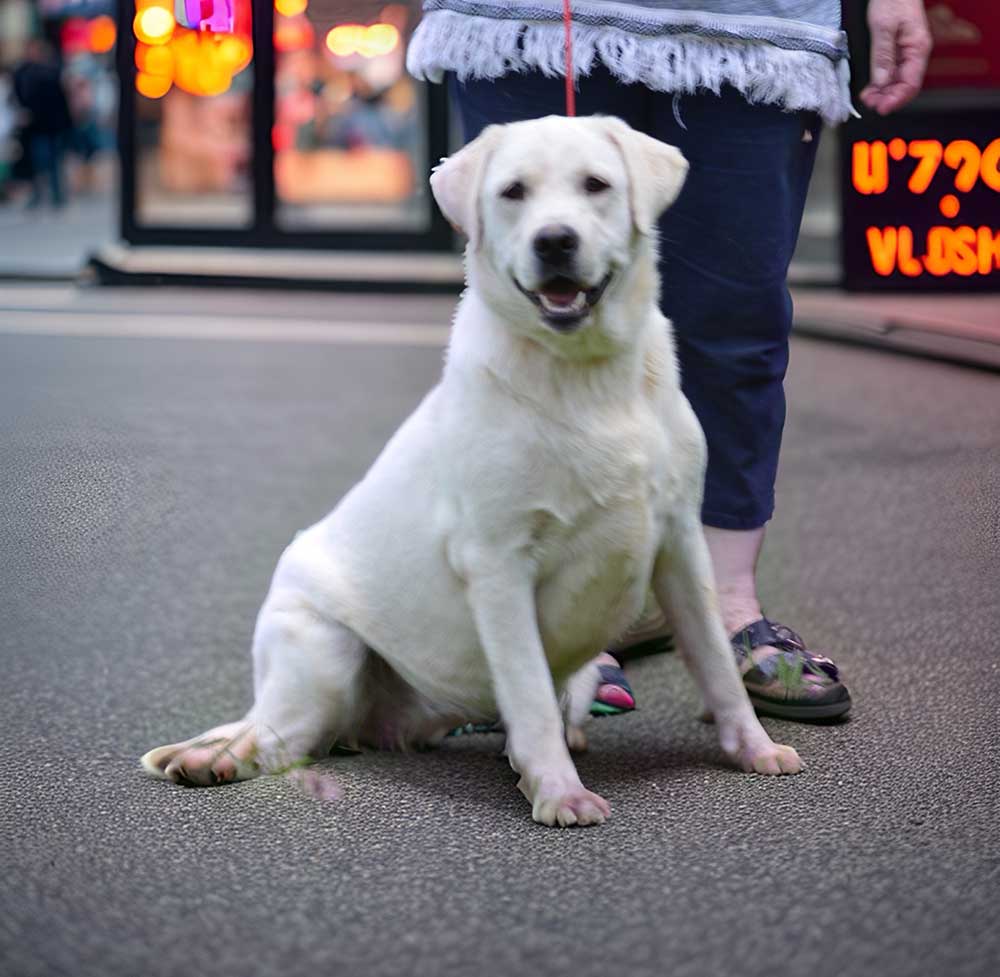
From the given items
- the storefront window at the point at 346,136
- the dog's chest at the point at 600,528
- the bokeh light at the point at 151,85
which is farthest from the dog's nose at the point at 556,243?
the bokeh light at the point at 151,85

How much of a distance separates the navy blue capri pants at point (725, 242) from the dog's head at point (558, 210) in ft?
1.25

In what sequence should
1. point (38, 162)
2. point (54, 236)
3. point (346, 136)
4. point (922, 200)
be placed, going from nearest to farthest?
point (922, 200) < point (346, 136) < point (54, 236) < point (38, 162)

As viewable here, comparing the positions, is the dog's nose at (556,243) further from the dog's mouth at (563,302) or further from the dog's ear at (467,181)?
the dog's ear at (467,181)

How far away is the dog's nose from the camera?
87.1 inches

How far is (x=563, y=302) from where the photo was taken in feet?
7.44

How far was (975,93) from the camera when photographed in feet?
25.6

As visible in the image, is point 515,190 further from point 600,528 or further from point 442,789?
point 442,789

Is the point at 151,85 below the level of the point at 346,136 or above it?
above

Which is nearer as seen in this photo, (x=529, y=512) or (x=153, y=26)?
(x=529, y=512)

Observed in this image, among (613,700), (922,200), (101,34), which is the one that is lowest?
(613,700)

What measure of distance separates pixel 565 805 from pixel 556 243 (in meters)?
0.75

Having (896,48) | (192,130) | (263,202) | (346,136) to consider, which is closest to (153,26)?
(192,130)

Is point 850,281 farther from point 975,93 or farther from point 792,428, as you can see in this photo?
point 792,428

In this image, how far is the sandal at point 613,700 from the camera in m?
2.85
